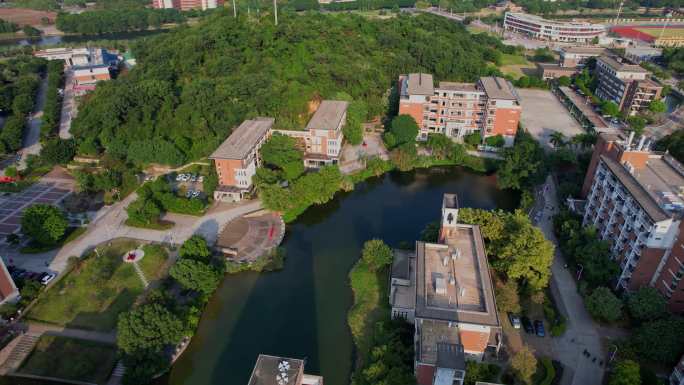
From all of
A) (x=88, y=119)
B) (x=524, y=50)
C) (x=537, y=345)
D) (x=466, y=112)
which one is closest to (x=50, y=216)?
(x=88, y=119)

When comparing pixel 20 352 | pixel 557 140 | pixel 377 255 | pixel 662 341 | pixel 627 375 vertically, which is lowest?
pixel 20 352

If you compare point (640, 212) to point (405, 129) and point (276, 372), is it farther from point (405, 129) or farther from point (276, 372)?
point (405, 129)

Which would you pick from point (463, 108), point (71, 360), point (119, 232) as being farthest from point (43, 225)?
point (463, 108)

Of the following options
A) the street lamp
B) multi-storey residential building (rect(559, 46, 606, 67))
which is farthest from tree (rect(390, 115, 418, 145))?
multi-storey residential building (rect(559, 46, 606, 67))

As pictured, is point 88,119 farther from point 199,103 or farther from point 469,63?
point 469,63

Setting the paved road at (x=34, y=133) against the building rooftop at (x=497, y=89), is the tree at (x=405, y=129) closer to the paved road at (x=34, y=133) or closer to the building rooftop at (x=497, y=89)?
the building rooftop at (x=497, y=89)

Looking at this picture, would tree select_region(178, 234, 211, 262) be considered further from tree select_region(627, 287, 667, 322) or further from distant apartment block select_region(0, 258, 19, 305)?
tree select_region(627, 287, 667, 322)
